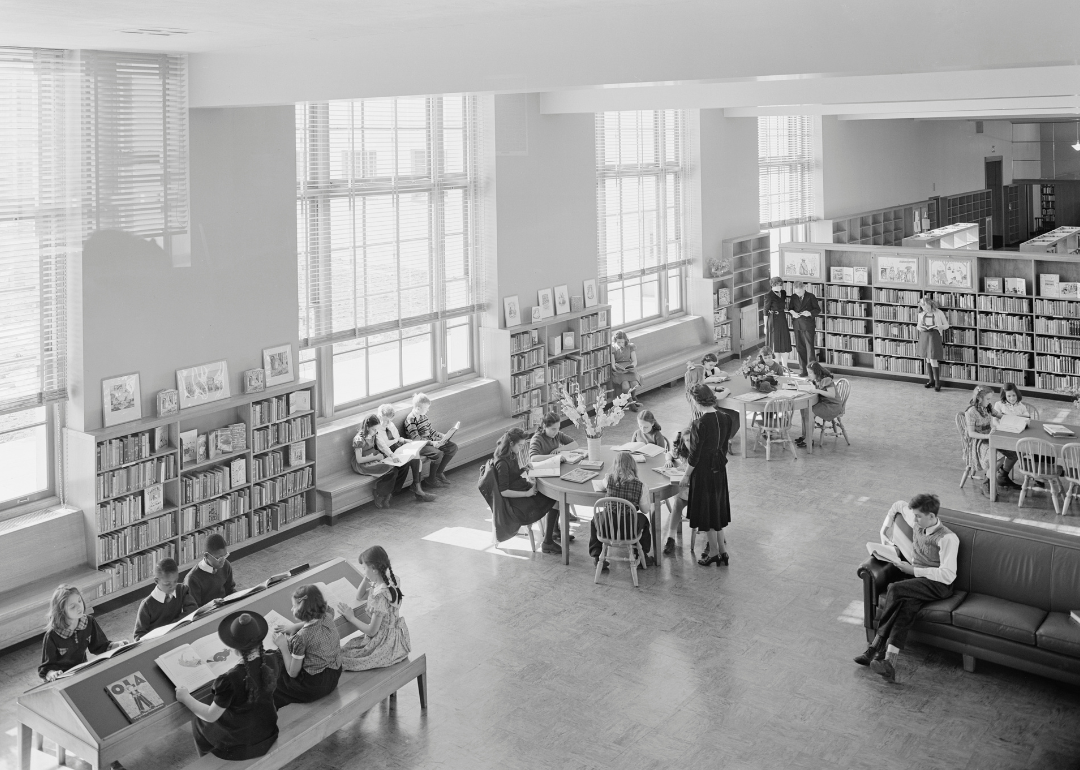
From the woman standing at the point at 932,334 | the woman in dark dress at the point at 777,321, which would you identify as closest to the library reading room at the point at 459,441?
the woman standing at the point at 932,334

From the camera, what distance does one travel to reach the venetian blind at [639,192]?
555 inches

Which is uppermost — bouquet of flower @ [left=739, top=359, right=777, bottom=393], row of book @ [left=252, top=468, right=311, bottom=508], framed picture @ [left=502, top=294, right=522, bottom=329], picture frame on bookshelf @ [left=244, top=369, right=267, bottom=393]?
framed picture @ [left=502, top=294, right=522, bottom=329]

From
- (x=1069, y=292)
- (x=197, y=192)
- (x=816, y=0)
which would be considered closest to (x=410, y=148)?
(x=197, y=192)

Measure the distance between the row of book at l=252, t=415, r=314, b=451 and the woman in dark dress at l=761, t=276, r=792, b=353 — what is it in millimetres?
7892

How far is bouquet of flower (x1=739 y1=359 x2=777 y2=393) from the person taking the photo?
12.1 meters

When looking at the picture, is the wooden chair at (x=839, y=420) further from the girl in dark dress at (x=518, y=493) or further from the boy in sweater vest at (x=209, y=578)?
the boy in sweater vest at (x=209, y=578)

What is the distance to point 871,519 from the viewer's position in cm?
959

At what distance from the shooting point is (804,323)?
15336 mm

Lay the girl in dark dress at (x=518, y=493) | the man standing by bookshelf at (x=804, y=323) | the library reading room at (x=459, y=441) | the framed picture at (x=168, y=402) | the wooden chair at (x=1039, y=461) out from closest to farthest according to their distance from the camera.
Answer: the library reading room at (x=459, y=441), the framed picture at (x=168, y=402), the girl in dark dress at (x=518, y=493), the wooden chair at (x=1039, y=461), the man standing by bookshelf at (x=804, y=323)

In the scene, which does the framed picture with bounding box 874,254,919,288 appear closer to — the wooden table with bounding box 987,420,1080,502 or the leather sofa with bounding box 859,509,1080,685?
the wooden table with bounding box 987,420,1080,502

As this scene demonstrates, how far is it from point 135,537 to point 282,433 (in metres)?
1.64

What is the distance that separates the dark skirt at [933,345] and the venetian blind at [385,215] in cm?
645

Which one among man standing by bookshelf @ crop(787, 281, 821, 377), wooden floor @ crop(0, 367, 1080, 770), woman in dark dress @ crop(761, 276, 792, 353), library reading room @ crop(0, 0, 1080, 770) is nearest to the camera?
library reading room @ crop(0, 0, 1080, 770)

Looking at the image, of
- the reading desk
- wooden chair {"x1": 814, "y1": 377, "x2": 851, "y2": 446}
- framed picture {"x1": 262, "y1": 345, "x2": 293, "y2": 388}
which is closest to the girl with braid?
the reading desk
